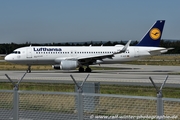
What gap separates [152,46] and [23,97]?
36842mm

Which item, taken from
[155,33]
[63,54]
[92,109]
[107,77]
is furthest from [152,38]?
[92,109]

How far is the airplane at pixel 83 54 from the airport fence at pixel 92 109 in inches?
1190

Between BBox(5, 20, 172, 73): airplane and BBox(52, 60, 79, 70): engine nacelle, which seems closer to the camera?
BBox(52, 60, 79, 70): engine nacelle

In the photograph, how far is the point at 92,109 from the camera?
31.3 ft

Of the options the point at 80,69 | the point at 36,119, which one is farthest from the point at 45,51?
the point at 36,119

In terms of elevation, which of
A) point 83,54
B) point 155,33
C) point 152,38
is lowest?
point 83,54

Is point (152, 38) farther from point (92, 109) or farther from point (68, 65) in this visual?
point (92, 109)

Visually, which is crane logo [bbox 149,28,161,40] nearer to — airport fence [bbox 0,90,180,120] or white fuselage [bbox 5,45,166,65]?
white fuselage [bbox 5,45,166,65]

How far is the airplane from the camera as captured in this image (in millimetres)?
42938

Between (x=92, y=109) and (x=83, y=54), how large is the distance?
1423 inches

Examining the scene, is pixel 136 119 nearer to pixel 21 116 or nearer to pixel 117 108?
pixel 117 108

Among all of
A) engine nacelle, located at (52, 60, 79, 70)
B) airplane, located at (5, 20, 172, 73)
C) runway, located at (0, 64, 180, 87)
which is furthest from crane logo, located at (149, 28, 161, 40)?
engine nacelle, located at (52, 60, 79, 70)

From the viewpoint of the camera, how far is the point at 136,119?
8617 mm

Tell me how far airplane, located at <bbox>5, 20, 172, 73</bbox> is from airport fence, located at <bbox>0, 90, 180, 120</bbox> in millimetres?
30223
